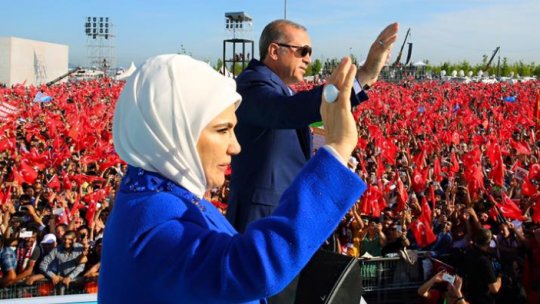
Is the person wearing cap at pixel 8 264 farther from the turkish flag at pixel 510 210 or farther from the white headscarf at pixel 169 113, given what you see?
the turkish flag at pixel 510 210

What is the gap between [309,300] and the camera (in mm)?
1614

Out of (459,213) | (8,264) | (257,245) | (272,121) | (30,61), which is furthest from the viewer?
(30,61)

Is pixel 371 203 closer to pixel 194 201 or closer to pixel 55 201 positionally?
pixel 55 201

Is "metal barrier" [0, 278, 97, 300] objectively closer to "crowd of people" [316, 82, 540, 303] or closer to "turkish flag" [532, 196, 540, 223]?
"crowd of people" [316, 82, 540, 303]

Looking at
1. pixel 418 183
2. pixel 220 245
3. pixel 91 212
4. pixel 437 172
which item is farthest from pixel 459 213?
pixel 220 245

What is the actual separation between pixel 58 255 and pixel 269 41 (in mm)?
4769

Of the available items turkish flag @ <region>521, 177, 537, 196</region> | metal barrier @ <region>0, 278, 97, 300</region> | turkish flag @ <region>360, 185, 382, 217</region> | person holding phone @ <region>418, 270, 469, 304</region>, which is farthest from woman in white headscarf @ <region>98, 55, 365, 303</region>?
turkish flag @ <region>521, 177, 537, 196</region>

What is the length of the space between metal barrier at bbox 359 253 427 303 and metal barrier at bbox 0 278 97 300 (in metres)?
2.67

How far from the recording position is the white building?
147 ft

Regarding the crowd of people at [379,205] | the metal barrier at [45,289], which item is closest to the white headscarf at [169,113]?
the crowd of people at [379,205]

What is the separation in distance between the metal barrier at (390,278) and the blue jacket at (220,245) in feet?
16.8

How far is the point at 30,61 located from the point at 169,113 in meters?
51.3

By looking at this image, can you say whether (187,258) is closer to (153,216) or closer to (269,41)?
(153,216)

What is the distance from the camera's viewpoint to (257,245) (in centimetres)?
90
